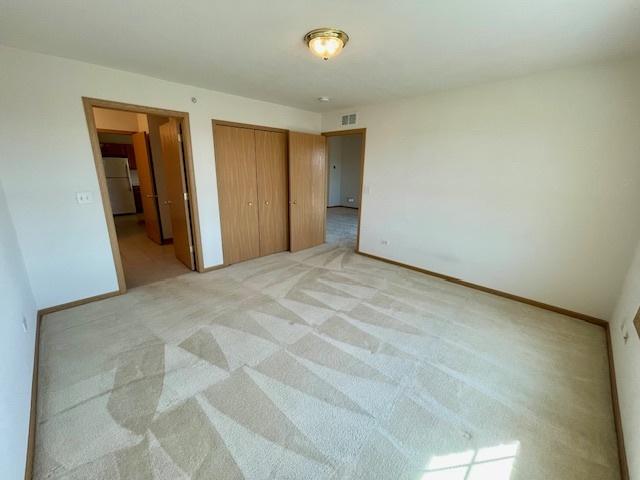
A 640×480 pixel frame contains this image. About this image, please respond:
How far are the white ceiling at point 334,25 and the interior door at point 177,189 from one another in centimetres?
83

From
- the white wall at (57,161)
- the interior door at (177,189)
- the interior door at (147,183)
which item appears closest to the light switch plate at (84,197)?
the white wall at (57,161)

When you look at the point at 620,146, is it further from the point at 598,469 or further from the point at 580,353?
the point at 598,469

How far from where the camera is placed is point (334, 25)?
177cm

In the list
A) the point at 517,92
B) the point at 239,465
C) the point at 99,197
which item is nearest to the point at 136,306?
the point at 99,197

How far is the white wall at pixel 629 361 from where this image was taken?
4.21 feet

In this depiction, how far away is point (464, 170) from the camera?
3182 millimetres

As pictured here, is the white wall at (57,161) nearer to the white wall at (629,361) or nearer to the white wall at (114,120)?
the white wall at (114,120)

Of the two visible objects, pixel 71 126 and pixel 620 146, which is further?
pixel 71 126

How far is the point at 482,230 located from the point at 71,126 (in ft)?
14.4

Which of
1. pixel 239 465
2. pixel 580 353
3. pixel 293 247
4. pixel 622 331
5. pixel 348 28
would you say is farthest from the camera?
pixel 293 247

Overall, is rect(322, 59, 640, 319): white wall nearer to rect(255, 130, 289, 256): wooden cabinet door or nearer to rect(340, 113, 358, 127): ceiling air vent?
rect(340, 113, 358, 127): ceiling air vent

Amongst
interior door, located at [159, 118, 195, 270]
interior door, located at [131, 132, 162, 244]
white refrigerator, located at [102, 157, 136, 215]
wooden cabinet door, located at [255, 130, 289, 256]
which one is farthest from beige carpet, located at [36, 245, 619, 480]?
white refrigerator, located at [102, 157, 136, 215]

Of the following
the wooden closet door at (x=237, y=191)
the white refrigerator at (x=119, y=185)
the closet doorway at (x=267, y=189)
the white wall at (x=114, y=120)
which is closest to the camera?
the wooden closet door at (x=237, y=191)

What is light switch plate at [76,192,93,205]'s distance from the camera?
2.60 m
